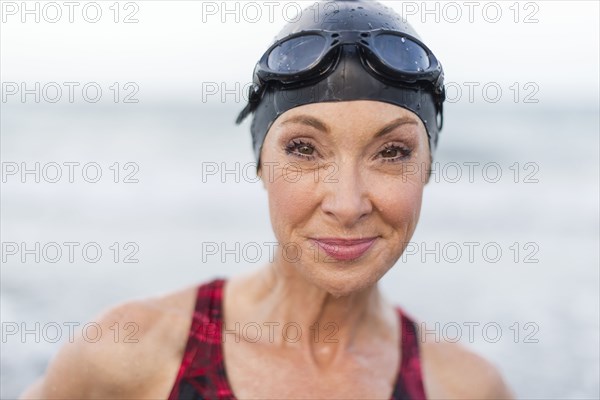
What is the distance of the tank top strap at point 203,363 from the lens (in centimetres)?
417

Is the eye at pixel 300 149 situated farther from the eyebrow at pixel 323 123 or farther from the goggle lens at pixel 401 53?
the goggle lens at pixel 401 53

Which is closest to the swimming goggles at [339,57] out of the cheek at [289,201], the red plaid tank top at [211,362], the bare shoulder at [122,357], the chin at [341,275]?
the cheek at [289,201]

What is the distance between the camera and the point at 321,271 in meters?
3.94

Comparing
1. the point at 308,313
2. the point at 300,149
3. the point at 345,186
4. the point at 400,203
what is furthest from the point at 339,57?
the point at 308,313

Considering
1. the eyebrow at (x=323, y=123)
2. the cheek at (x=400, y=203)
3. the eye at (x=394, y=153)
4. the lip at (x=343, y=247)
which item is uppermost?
the eyebrow at (x=323, y=123)

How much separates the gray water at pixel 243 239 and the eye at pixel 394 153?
64.6 inches

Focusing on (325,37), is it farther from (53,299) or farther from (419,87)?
(53,299)

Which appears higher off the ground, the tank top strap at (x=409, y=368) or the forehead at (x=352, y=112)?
the forehead at (x=352, y=112)

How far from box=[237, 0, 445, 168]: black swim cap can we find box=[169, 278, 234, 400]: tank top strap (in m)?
0.88

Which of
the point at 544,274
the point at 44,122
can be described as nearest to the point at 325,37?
the point at 544,274

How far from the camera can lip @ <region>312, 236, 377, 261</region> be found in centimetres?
386

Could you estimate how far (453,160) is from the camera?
72.6 feet

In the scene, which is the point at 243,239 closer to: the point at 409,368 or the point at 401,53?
the point at 409,368

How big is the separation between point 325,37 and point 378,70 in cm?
32
